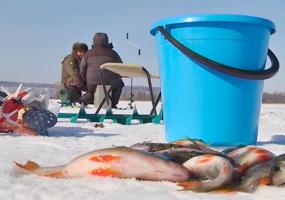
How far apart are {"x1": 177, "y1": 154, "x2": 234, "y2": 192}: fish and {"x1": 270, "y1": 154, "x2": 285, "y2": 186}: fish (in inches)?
5.6

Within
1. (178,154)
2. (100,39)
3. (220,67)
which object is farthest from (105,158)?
(100,39)

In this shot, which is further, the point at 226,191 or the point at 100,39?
the point at 100,39

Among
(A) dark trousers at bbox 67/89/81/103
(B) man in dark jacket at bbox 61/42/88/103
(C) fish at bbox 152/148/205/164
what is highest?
(C) fish at bbox 152/148/205/164

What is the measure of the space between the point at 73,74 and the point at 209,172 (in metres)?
6.32

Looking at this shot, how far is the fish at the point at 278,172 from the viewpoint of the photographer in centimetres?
157

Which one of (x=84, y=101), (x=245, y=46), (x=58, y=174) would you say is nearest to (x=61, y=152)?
(x=58, y=174)

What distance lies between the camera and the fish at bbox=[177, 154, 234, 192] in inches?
60.4

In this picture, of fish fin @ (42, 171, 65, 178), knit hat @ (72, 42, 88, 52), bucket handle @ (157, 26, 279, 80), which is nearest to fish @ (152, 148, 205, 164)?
fish fin @ (42, 171, 65, 178)

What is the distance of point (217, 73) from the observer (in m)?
2.69

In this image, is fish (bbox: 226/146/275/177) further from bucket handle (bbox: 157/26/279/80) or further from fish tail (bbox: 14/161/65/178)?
bucket handle (bbox: 157/26/279/80)

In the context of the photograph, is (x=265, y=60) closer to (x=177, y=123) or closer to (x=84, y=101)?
(x=177, y=123)

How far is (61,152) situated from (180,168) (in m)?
0.90

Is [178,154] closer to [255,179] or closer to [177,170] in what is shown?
[177,170]

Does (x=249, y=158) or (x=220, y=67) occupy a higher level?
(x=220, y=67)
